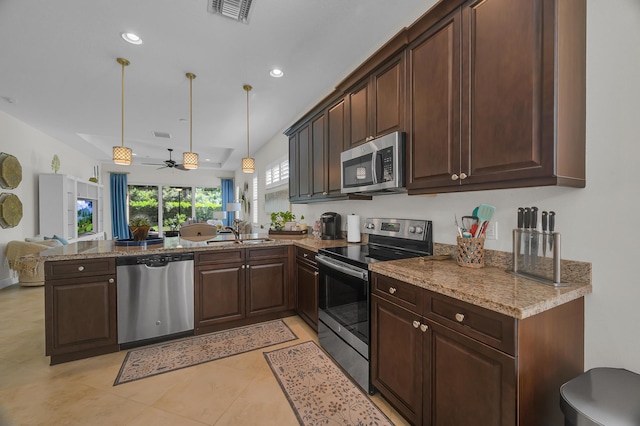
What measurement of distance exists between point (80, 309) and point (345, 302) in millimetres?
2174

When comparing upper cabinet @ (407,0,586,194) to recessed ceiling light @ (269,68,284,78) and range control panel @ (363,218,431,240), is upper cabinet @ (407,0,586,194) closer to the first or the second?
range control panel @ (363,218,431,240)

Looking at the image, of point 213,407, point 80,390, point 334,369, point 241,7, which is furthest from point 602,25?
point 80,390

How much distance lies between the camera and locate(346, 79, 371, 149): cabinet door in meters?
2.28

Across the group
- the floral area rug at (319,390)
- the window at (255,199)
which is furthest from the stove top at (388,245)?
the window at (255,199)

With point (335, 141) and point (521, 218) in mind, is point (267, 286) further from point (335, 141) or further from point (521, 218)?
point (521, 218)

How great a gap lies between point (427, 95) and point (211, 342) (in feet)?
8.94

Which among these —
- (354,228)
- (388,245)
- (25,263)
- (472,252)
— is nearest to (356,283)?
(388,245)

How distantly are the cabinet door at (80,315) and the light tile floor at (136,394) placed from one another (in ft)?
0.49

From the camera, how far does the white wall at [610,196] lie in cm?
114

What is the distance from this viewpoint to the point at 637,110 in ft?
3.69

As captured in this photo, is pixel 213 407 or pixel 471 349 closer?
pixel 471 349

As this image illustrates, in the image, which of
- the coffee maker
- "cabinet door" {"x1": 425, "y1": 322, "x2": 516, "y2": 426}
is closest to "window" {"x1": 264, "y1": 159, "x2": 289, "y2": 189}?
the coffee maker

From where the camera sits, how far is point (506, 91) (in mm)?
1271

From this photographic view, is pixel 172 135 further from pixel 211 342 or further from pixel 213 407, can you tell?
pixel 213 407
